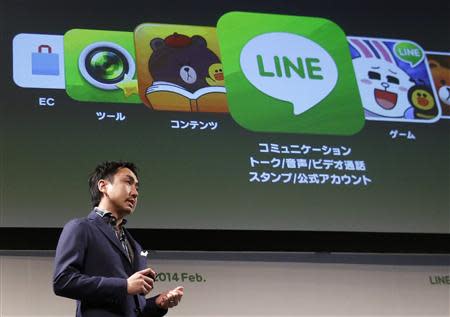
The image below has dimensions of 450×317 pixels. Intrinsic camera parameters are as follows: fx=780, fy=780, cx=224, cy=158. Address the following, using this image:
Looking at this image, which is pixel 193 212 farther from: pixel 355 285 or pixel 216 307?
pixel 355 285

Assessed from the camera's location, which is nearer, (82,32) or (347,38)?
(82,32)

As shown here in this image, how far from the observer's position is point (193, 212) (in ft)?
11.5

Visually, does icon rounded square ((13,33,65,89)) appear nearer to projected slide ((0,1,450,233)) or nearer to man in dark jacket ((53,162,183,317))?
projected slide ((0,1,450,233))

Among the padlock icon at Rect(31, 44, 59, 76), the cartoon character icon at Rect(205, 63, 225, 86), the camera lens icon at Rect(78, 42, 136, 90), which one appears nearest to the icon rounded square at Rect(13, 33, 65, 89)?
the padlock icon at Rect(31, 44, 59, 76)

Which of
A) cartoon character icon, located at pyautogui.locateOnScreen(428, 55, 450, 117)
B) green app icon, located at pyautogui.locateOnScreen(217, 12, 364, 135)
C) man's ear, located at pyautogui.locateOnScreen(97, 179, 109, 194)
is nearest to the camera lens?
man's ear, located at pyautogui.locateOnScreen(97, 179, 109, 194)

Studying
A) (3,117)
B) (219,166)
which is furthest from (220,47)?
(3,117)

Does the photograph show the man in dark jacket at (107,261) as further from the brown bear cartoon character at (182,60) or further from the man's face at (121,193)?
the brown bear cartoon character at (182,60)

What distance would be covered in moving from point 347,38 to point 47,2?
1.46 m

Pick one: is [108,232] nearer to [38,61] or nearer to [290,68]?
[38,61]

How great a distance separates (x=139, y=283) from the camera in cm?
213

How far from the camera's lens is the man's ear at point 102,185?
7.84ft

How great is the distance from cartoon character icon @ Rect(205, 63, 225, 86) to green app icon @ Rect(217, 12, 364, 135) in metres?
0.03

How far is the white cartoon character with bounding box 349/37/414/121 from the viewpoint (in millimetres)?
3822

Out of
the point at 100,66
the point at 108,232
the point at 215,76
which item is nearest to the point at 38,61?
the point at 100,66
